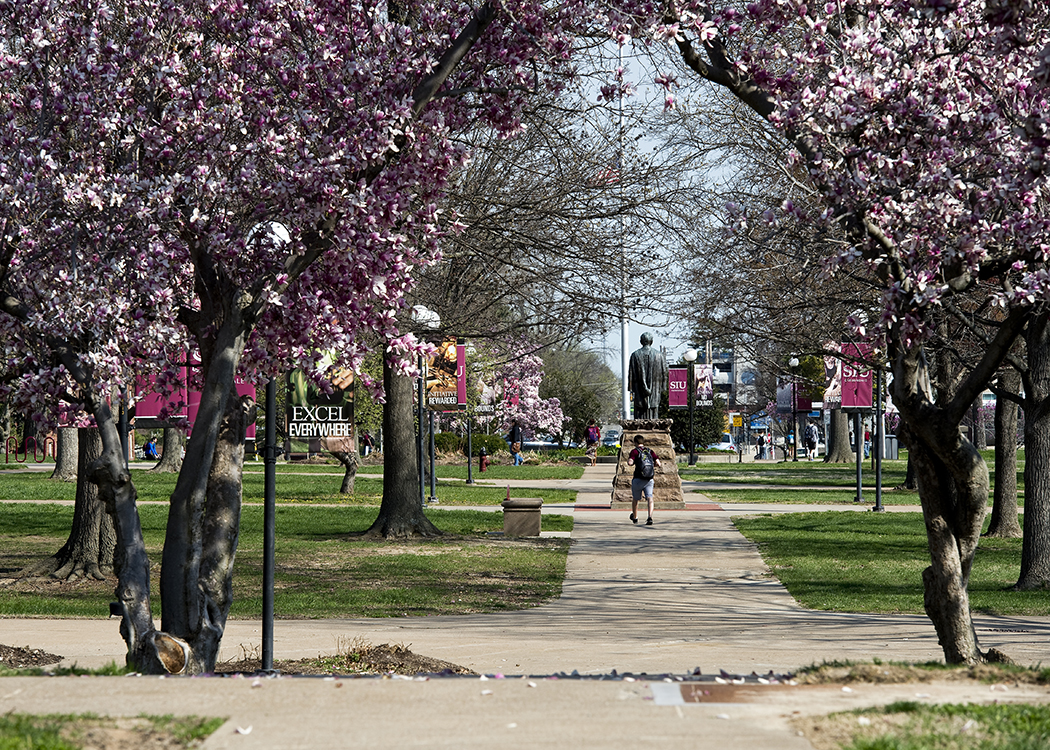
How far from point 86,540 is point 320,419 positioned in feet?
11.2

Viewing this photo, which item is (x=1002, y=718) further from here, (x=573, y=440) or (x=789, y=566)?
(x=573, y=440)

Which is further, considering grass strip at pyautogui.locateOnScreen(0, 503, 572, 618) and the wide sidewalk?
grass strip at pyautogui.locateOnScreen(0, 503, 572, 618)

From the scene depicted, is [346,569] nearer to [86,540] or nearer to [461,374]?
[86,540]

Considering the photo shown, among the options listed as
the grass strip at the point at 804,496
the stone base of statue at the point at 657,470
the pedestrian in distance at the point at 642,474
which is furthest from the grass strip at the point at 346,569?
the grass strip at the point at 804,496

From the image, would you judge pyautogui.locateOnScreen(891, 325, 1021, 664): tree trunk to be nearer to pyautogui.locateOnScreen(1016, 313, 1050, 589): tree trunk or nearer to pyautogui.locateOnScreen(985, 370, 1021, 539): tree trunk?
pyautogui.locateOnScreen(1016, 313, 1050, 589): tree trunk

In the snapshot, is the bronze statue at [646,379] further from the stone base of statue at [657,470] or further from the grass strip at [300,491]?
the grass strip at [300,491]

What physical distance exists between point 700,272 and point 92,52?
32.5 ft

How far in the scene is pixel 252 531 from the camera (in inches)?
848

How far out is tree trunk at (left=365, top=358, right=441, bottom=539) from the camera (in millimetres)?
20141

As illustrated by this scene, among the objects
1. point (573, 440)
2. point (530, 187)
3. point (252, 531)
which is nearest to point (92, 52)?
point (530, 187)

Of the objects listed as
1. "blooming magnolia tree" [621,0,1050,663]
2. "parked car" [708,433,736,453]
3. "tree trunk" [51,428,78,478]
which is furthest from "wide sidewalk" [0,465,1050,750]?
"parked car" [708,433,736,453]

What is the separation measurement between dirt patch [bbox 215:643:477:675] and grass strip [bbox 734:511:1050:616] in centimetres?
545

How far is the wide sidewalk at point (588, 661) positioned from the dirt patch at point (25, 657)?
0.21m

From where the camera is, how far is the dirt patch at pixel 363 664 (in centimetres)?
885
